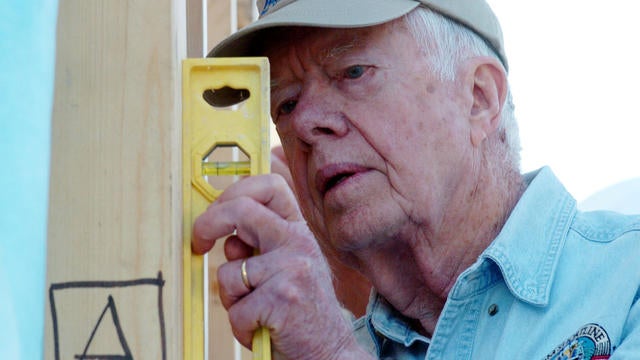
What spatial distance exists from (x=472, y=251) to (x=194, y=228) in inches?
34.3

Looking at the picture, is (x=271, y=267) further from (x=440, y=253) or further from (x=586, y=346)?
(x=440, y=253)

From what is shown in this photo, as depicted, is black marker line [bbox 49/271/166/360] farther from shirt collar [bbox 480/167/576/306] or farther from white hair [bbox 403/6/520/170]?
white hair [bbox 403/6/520/170]

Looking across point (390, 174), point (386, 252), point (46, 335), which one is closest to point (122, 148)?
point (46, 335)

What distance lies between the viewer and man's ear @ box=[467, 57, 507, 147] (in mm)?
1778

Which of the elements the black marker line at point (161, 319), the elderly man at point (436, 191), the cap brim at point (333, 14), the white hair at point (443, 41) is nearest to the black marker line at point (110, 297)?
the black marker line at point (161, 319)

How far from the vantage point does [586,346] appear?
4.59 feet

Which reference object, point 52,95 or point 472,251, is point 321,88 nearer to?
point 472,251

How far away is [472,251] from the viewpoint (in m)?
1.73

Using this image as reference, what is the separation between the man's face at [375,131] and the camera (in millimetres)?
1656

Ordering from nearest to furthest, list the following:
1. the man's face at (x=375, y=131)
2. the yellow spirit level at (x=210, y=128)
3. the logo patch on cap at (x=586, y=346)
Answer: the yellow spirit level at (x=210, y=128), the logo patch on cap at (x=586, y=346), the man's face at (x=375, y=131)

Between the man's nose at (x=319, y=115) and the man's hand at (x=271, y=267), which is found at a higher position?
the man's nose at (x=319, y=115)

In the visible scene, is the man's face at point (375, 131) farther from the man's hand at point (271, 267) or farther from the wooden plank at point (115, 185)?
the wooden plank at point (115, 185)

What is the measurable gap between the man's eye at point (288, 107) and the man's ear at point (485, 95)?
0.37m

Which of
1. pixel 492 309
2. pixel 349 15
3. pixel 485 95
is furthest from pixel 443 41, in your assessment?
pixel 492 309
